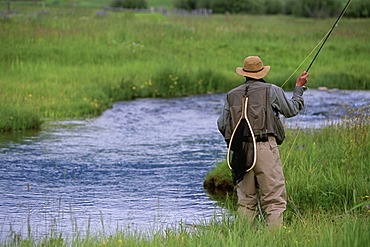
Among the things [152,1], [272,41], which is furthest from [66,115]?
[152,1]

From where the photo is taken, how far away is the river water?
275 inches

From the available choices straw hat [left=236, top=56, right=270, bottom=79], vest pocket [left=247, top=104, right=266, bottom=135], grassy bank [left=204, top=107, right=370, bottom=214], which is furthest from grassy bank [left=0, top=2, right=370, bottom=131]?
vest pocket [left=247, top=104, right=266, bottom=135]

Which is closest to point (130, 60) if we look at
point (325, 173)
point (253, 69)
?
point (325, 173)

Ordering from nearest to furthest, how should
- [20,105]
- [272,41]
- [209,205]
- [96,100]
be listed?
1. [209,205]
2. [20,105]
3. [96,100]
4. [272,41]

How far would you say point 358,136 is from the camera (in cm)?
834

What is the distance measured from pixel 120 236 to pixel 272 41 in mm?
23841

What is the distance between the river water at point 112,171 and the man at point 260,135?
538mm

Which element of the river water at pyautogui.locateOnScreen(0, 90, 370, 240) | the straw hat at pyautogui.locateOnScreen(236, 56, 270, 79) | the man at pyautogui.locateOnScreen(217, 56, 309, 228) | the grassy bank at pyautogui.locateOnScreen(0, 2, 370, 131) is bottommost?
the river water at pyautogui.locateOnScreen(0, 90, 370, 240)

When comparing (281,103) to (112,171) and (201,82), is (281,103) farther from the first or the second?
(201,82)

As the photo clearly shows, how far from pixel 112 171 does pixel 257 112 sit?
4.35 m

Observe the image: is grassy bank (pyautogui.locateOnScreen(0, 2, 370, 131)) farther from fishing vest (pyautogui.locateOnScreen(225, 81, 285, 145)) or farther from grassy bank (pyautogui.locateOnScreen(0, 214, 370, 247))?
grassy bank (pyautogui.locateOnScreen(0, 214, 370, 247))

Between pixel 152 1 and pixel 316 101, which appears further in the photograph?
pixel 152 1

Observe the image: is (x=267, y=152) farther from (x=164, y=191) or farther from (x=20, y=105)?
(x=20, y=105)

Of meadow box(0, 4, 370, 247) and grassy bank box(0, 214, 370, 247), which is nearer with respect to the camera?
grassy bank box(0, 214, 370, 247)
